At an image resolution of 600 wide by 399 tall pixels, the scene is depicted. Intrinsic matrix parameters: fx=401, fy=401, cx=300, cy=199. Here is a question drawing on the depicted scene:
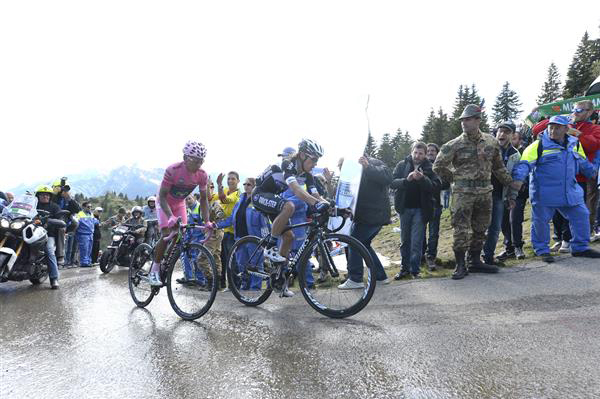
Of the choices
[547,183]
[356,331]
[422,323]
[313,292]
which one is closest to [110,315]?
[313,292]

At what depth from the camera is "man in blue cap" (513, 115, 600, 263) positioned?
21.6 feet

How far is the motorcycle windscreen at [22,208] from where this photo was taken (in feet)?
25.5

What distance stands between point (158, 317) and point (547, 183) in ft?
21.4

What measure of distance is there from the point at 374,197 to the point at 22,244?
6.65 m

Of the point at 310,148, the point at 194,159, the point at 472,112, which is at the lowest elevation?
the point at 194,159

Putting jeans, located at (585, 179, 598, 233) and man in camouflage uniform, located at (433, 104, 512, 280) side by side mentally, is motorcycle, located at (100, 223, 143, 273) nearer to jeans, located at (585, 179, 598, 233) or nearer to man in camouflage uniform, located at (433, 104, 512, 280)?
man in camouflage uniform, located at (433, 104, 512, 280)

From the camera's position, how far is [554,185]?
265 inches

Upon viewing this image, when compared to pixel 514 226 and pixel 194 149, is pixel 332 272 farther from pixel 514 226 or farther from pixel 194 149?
pixel 514 226

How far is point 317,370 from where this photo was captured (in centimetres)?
326

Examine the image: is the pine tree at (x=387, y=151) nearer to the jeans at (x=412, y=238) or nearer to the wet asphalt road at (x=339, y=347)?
the jeans at (x=412, y=238)

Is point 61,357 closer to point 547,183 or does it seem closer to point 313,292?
point 313,292

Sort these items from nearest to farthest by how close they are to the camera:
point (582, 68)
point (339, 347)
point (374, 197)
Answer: point (339, 347) < point (374, 197) < point (582, 68)

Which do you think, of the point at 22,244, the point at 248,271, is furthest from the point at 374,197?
the point at 22,244

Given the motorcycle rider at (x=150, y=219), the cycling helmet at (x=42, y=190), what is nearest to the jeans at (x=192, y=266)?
the cycling helmet at (x=42, y=190)
